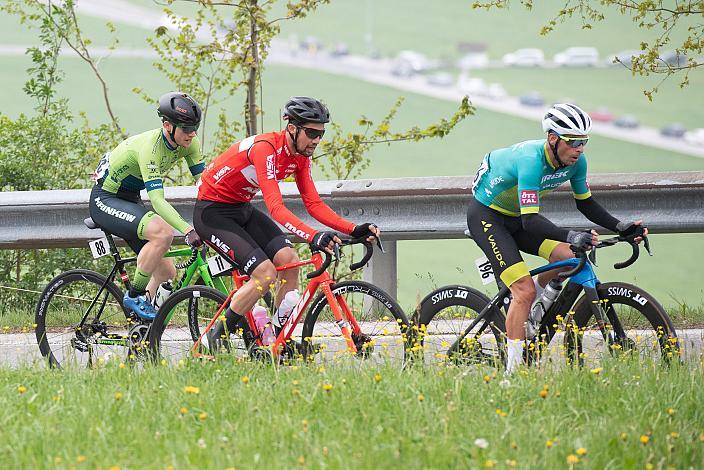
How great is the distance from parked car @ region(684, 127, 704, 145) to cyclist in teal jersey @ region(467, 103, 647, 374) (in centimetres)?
8733

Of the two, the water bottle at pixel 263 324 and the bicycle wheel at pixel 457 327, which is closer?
the bicycle wheel at pixel 457 327

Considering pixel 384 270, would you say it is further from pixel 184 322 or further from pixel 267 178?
pixel 267 178

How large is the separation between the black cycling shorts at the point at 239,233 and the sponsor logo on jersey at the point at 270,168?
55cm

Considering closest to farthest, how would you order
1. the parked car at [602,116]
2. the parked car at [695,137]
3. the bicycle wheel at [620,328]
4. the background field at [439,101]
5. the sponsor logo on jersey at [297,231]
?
1. the bicycle wheel at [620,328]
2. the sponsor logo on jersey at [297,231]
3. the background field at [439,101]
4. the parked car at [695,137]
5. the parked car at [602,116]

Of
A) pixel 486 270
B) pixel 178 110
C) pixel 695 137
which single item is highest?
pixel 178 110

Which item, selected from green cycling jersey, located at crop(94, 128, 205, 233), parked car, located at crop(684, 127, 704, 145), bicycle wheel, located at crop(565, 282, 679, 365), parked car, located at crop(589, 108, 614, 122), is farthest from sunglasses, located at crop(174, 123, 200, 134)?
parked car, located at crop(589, 108, 614, 122)

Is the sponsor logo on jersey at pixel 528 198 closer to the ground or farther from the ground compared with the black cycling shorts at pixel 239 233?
farther from the ground

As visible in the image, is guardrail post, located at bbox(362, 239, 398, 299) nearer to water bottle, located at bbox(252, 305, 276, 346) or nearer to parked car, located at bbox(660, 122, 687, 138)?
water bottle, located at bbox(252, 305, 276, 346)

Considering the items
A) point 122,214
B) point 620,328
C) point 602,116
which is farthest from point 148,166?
point 602,116

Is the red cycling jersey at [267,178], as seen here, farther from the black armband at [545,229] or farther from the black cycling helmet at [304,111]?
the black armband at [545,229]

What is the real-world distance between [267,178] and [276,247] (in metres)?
0.66

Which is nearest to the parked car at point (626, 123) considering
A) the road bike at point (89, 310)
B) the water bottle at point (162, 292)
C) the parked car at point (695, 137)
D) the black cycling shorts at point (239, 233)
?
the parked car at point (695, 137)

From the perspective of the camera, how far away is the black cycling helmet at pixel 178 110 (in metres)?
7.72

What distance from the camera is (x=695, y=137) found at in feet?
297
